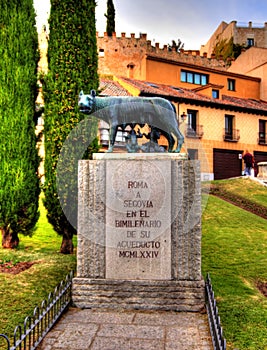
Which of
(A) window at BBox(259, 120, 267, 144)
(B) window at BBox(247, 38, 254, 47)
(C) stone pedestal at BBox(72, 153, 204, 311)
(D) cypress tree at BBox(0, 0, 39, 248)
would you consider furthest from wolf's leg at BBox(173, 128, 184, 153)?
(B) window at BBox(247, 38, 254, 47)

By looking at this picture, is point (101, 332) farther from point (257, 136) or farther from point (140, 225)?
point (257, 136)

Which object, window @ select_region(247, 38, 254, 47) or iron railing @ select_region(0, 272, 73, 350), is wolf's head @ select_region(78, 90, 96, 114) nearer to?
iron railing @ select_region(0, 272, 73, 350)

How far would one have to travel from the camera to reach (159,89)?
2833 cm

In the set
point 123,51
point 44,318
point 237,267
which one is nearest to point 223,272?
point 237,267

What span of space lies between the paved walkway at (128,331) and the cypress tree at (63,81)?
12.4ft

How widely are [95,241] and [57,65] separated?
5.29 m

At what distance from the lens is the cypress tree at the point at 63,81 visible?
9.13m

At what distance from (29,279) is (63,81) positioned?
5008 mm

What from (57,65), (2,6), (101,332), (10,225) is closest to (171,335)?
(101,332)

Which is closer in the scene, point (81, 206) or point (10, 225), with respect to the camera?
point (81, 206)

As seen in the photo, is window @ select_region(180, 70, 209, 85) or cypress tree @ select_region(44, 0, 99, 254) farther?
window @ select_region(180, 70, 209, 85)

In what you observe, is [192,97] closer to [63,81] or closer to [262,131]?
[262,131]

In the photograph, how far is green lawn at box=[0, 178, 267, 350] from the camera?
5122 mm

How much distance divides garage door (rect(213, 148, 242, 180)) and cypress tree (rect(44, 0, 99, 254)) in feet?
73.5
